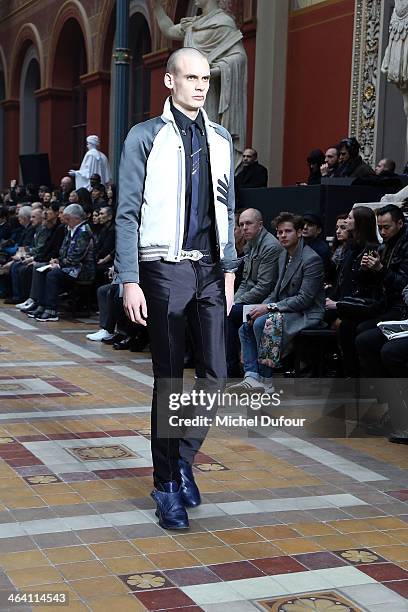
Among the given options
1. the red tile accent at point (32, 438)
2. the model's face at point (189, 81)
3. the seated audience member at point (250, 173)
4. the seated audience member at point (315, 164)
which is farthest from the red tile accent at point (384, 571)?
the seated audience member at point (250, 173)

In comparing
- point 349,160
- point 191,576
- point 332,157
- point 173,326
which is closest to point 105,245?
point 332,157

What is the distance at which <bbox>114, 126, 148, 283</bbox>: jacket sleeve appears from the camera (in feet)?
12.1

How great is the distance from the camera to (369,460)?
510cm

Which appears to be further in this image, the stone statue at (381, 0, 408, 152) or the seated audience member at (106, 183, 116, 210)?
the seated audience member at (106, 183, 116, 210)

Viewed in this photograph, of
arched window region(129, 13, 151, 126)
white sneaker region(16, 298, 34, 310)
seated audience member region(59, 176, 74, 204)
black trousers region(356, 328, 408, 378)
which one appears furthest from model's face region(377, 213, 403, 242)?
arched window region(129, 13, 151, 126)

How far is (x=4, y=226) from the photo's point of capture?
14.5 metres

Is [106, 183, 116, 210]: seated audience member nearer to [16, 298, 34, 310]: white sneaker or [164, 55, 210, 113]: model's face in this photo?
[16, 298, 34, 310]: white sneaker

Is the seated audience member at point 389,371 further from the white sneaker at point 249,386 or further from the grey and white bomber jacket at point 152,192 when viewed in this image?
the grey and white bomber jacket at point 152,192

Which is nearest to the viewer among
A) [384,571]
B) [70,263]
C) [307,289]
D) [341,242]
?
[384,571]

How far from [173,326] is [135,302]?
0.22m

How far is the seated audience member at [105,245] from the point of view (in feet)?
36.3

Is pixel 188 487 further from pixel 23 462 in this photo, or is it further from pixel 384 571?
pixel 23 462

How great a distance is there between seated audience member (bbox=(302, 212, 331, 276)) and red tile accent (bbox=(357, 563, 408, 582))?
13.1 feet

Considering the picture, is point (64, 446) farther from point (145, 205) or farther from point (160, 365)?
point (145, 205)
